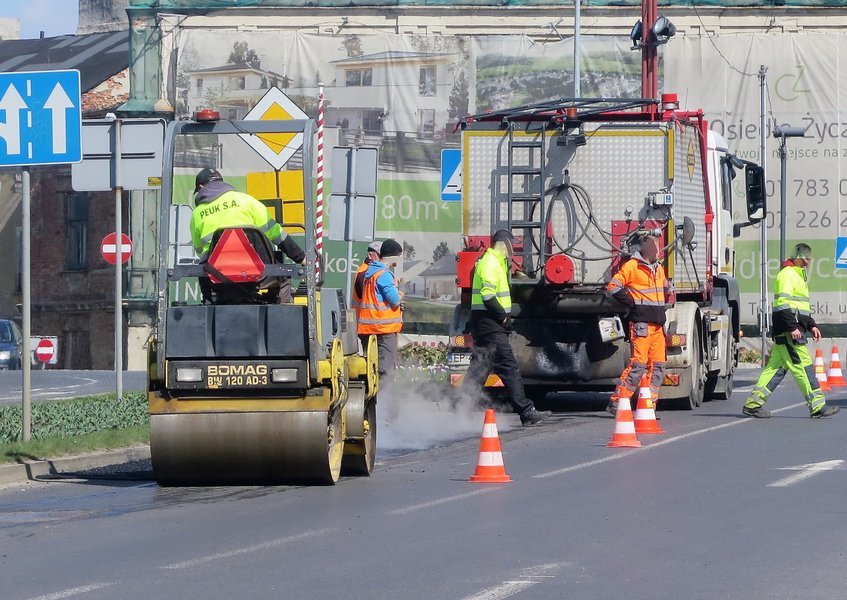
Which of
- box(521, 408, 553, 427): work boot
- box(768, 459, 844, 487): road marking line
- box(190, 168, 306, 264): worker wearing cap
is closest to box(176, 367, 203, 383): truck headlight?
box(190, 168, 306, 264): worker wearing cap

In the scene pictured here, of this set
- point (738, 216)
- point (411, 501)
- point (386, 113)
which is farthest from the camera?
point (386, 113)

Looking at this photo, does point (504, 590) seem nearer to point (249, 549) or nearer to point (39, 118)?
point (249, 549)

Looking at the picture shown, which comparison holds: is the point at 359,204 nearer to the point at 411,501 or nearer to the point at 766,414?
the point at 766,414

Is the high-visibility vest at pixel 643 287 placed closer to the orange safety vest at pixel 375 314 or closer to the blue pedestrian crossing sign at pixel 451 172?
the orange safety vest at pixel 375 314

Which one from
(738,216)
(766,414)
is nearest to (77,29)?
(738,216)

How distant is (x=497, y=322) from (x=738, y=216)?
6879 millimetres

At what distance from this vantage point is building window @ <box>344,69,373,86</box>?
38812 millimetres

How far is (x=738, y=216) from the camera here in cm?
2327

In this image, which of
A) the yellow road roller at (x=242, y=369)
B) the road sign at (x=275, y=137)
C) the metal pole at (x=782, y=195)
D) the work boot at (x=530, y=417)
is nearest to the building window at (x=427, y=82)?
the metal pole at (x=782, y=195)

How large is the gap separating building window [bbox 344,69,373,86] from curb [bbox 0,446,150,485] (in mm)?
24860

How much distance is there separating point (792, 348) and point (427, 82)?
21714 mm

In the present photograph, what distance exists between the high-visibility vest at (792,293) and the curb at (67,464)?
24.1ft

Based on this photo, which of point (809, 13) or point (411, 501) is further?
point (809, 13)

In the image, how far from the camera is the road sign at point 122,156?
16.6 metres
